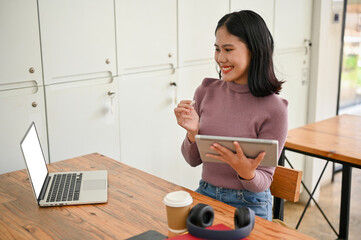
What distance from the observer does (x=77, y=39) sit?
2152 mm

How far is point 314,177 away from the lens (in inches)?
154

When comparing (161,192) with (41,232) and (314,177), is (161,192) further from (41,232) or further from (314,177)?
(314,177)

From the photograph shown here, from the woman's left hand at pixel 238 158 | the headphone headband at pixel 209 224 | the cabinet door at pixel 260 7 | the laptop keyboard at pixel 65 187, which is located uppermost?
the cabinet door at pixel 260 7

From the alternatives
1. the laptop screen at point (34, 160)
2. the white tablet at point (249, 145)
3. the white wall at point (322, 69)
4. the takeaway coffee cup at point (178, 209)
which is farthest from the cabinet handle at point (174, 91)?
the white wall at point (322, 69)

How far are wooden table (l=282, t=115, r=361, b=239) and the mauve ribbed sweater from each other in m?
0.62

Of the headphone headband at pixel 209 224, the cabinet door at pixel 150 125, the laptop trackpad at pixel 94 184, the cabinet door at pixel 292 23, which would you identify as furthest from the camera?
the cabinet door at pixel 292 23

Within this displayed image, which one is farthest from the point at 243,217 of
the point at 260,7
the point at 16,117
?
the point at 260,7

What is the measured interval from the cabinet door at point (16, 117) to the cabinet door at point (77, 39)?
0.11 meters

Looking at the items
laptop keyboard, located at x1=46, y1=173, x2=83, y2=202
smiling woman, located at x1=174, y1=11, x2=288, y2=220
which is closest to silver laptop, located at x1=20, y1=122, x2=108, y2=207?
laptop keyboard, located at x1=46, y1=173, x2=83, y2=202

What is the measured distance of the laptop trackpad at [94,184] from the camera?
1.67 metres

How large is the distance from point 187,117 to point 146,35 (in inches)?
34.4

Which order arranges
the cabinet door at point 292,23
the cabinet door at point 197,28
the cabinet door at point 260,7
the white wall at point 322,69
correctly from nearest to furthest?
1. the cabinet door at point 197,28
2. the cabinet door at point 260,7
3. the cabinet door at point 292,23
4. the white wall at point 322,69

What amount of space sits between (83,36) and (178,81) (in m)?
0.70

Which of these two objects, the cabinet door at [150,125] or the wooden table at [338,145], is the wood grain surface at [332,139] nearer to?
the wooden table at [338,145]
